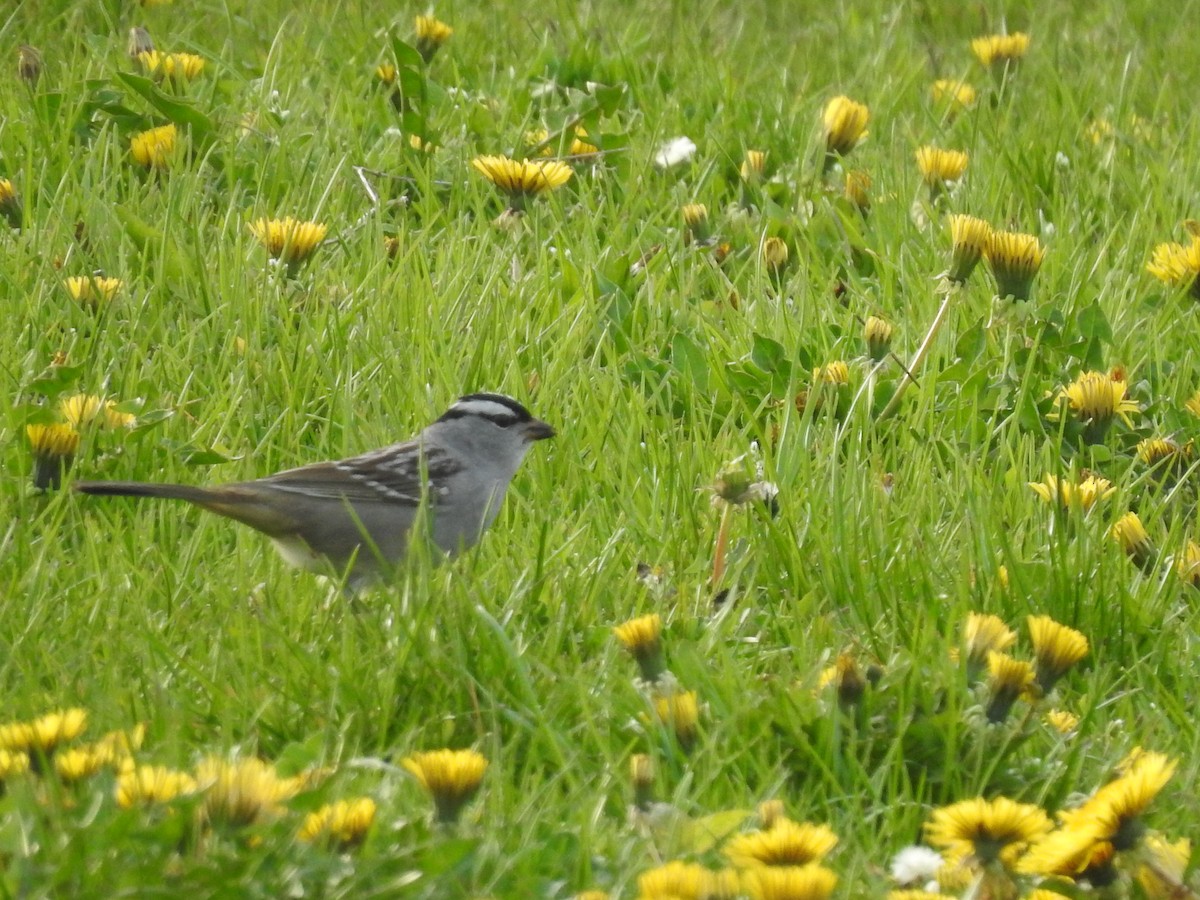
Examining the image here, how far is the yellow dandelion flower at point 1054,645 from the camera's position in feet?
12.0

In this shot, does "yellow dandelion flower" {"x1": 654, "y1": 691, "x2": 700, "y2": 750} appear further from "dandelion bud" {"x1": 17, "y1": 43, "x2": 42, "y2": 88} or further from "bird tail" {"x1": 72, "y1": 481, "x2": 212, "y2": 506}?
"dandelion bud" {"x1": 17, "y1": 43, "x2": 42, "y2": 88}

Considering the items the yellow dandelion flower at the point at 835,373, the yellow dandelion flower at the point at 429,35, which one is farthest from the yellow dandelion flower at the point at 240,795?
the yellow dandelion flower at the point at 429,35

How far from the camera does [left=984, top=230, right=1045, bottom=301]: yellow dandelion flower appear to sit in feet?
16.3

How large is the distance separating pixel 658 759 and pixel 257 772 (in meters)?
0.95

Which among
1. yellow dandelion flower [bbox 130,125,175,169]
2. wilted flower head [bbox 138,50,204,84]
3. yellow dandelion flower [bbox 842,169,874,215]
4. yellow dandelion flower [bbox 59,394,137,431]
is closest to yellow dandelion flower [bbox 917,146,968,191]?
yellow dandelion flower [bbox 842,169,874,215]

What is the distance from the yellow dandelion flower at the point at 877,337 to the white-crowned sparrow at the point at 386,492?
3.44 ft

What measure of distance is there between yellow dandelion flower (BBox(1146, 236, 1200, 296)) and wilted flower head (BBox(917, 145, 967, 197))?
3.10 ft

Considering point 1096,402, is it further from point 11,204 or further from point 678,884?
point 11,204

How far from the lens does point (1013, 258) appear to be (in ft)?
16.4

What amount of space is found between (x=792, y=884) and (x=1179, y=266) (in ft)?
11.6

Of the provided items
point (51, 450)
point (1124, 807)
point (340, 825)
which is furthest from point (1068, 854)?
point (51, 450)

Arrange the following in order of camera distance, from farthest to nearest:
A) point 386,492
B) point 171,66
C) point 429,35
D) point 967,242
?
point 429,35 < point 171,66 < point 967,242 < point 386,492

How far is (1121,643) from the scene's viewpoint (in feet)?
13.9

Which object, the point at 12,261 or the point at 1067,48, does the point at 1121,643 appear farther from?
the point at 1067,48
